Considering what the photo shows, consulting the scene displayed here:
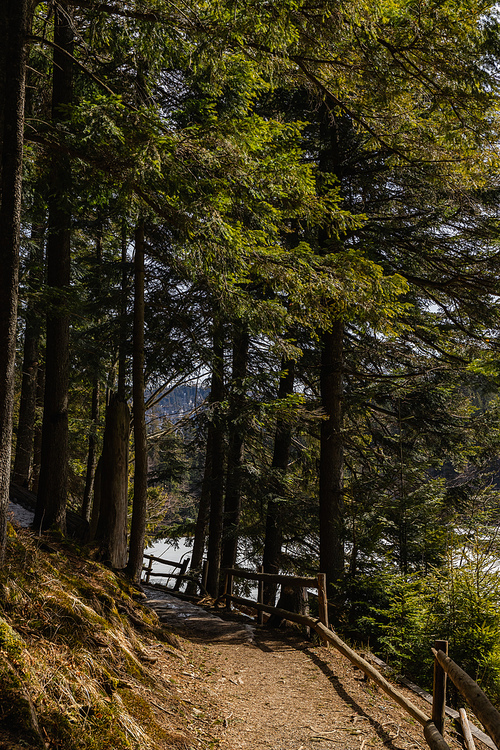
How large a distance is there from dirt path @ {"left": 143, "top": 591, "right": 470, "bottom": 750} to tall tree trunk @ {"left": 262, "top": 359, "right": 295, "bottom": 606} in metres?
4.02

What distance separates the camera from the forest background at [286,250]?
6.05 m

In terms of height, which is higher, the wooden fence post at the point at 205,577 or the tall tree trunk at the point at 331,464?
the tall tree trunk at the point at 331,464

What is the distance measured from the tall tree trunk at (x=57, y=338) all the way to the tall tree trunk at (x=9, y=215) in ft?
6.31

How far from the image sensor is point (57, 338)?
25.2 ft

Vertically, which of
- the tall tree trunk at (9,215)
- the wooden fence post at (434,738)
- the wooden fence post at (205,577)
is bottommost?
the wooden fence post at (205,577)

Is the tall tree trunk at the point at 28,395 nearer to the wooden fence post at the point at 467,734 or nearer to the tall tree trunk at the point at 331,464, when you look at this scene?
the tall tree trunk at the point at 331,464

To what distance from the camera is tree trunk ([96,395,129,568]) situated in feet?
24.7

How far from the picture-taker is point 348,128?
35.7 feet

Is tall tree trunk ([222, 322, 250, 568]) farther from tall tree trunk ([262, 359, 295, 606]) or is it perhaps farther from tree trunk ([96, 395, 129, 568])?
tree trunk ([96, 395, 129, 568])

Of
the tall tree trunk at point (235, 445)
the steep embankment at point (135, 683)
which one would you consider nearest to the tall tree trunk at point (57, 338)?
the steep embankment at point (135, 683)

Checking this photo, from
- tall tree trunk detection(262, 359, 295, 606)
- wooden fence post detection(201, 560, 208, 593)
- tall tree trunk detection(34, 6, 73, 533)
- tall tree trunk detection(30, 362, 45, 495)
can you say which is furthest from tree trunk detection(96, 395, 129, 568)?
tall tree trunk detection(30, 362, 45, 495)

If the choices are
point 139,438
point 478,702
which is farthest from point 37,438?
point 478,702

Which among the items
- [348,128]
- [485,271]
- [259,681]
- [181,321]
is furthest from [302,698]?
[348,128]

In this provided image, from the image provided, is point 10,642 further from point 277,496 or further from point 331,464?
point 277,496
